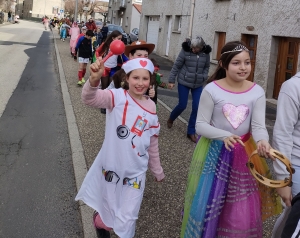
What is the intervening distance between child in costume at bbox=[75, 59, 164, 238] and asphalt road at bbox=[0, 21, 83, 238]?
0.80m

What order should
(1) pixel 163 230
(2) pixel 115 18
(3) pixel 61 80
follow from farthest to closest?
(2) pixel 115 18 < (3) pixel 61 80 < (1) pixel 163 230

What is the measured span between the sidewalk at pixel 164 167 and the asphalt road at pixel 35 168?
18cm

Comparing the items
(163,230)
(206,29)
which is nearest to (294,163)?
(163,230)

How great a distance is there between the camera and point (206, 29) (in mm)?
17297

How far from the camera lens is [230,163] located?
2.68 metres

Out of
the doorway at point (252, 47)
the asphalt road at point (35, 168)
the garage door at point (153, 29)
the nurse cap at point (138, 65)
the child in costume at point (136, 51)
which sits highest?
the garage door at point (153, 29)

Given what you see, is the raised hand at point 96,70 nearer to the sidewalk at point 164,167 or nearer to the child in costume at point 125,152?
the child in costume at point 125,152

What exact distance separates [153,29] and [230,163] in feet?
79.6

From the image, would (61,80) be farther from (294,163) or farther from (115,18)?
(115,18)

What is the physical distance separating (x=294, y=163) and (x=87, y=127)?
4.87m

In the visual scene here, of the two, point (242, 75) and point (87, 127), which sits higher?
point (242, 75)

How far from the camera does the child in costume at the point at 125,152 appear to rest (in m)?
2.86

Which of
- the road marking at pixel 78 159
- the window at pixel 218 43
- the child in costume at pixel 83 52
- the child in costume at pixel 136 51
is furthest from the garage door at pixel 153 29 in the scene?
the child in costume at pixel 136 51

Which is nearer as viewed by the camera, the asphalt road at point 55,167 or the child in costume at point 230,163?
the child in costume at point 230,163
